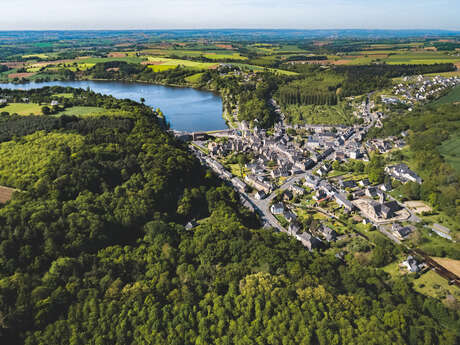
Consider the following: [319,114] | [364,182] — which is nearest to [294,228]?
[364,182]

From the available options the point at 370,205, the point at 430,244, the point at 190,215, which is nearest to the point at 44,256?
the point at 190,215

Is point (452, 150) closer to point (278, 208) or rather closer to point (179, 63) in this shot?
point (278, 208)

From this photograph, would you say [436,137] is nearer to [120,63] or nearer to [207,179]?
[207,179]

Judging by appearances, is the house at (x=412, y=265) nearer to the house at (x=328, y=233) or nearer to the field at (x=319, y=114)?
the house at (x=328, y=233)

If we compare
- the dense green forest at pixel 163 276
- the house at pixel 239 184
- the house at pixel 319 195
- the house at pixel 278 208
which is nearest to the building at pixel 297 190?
the house at pixel 319 195

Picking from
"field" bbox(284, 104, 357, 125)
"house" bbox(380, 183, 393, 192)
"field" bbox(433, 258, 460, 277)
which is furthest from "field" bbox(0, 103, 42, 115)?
"field" bbox(433, 258, 460, 277)

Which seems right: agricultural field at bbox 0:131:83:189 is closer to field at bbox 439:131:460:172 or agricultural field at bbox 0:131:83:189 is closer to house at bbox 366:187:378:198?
house at bbox 366:187:378:198
